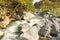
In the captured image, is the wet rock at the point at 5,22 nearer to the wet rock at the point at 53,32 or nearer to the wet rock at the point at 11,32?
the wet rock at the point at 11,32

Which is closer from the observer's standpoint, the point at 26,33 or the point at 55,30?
the point at 26,33

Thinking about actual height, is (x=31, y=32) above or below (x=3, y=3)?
below

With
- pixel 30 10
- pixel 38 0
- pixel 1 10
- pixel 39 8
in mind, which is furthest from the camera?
pixel 38 0

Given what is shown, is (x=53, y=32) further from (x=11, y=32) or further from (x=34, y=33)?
(x=11, y=32)

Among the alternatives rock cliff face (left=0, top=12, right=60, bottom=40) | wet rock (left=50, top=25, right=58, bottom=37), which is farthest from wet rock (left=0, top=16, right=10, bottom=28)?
wet rock (left=50, top=25, right=58, bottom=37)

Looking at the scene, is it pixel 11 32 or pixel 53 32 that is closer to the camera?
pixel 53 32

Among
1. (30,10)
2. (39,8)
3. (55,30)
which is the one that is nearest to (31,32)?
(55,30)

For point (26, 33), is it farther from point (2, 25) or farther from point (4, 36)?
point (2, 25)

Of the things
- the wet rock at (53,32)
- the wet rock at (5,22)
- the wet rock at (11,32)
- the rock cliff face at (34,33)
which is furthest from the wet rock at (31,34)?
the wet rock at (5,22)

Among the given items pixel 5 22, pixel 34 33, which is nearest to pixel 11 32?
pixel 5 22

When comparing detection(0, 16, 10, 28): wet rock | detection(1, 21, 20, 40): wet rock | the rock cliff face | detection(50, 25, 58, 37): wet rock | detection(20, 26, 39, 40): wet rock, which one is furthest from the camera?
detection(0, 16, 10, 28): wet rock

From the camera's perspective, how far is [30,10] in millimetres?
20891

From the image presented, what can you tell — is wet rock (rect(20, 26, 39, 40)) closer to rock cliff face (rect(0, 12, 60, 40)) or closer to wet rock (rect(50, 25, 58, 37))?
rock cliff face (rect(0, 12, 60, 40))

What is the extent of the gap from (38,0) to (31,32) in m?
14.5
